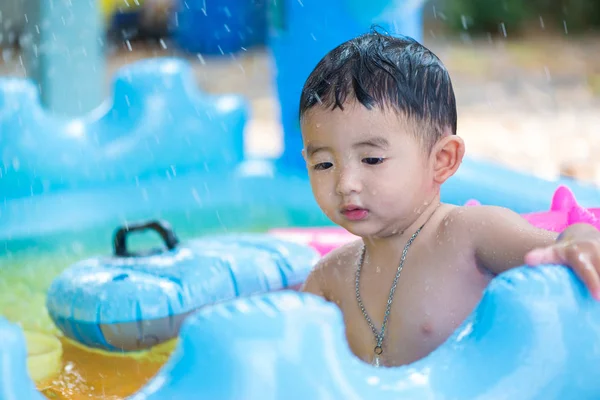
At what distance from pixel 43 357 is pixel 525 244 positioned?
1.31m

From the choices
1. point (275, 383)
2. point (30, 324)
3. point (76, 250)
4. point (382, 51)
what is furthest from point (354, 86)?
point (76, 250)

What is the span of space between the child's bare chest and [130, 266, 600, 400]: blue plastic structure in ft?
0.78

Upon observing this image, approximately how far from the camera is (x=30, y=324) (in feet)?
9.40

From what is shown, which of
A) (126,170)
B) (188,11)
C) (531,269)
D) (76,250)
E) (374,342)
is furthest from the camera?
(188,11)

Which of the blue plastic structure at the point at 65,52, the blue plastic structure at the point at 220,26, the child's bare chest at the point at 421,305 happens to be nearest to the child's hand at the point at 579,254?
the child's bare chest at the point at 421,305

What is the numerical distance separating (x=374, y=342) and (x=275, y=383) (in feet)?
1.97

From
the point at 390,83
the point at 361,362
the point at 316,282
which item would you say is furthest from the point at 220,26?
the point at 361,362

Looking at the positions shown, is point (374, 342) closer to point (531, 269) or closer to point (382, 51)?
point (531, 269)

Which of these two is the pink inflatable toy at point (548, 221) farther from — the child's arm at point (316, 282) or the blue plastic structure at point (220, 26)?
the blue plastic structure at point (220, 26)

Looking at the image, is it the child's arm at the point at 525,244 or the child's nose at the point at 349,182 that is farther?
the child's nose at the point at 349,182

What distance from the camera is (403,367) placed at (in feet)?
5.10

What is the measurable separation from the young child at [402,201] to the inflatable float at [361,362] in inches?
4.9

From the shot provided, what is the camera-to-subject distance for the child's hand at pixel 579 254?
5.31 ft

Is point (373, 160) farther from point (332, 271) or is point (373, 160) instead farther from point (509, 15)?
point (509, 15)
